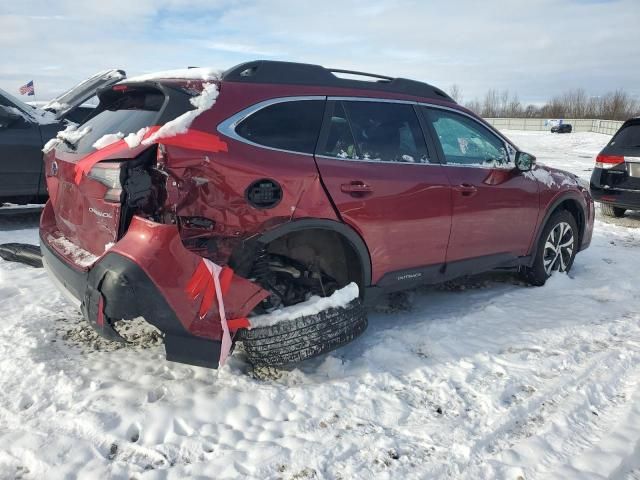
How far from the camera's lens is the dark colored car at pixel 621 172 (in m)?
7.68

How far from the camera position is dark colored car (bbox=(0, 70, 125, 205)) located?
6.48 metres

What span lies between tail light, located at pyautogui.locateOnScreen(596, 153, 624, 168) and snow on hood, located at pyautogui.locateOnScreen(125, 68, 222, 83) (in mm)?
6827

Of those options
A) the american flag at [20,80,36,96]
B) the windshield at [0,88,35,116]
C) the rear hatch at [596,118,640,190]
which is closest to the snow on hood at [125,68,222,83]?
the windshield at [0,88,35,116]

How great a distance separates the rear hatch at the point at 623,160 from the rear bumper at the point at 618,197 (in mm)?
72

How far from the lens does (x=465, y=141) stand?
13.9ft

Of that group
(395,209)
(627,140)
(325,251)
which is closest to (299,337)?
(325,251)

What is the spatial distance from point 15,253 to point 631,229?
7.75 metres

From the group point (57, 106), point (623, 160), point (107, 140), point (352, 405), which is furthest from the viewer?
point (623, 160)

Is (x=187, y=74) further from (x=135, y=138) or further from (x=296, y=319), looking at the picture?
(x=296, y=319)

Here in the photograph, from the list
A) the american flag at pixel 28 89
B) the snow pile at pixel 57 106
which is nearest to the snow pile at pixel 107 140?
the snow pile at pixel 57 106

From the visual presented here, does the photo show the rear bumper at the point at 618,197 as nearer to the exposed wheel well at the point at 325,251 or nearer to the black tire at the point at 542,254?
the black tire at the point at 542,254

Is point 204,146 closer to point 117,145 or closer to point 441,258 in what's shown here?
point 117,145

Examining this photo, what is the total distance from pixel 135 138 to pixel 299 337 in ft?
4.56

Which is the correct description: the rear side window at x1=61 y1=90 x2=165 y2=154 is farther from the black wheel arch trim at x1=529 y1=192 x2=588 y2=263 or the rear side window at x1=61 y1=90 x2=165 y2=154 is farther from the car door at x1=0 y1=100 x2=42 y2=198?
the car door at x1=0 y1=100 x2=42 y2=198
